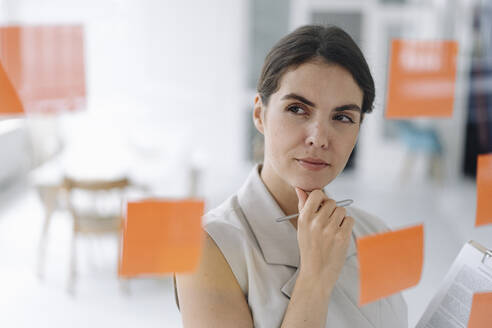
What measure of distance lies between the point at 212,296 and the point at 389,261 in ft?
0.84

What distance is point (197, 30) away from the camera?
4070 millimetres

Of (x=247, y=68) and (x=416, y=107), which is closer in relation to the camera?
(x=416, y=107)

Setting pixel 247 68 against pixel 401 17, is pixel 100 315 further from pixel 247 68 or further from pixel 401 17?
pixel 401 17

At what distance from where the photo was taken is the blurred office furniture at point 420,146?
172 inches

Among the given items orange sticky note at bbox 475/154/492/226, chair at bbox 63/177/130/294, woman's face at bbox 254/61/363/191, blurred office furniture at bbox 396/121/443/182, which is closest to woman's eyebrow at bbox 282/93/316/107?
woman's face at bbox 254/61/363/191

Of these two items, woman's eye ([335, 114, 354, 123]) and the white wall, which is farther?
the white wall

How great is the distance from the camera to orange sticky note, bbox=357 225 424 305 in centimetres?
72

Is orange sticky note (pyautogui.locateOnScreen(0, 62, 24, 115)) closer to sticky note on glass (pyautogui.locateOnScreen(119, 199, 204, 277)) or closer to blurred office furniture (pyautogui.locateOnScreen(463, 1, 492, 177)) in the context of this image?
sticky note on glass (pyautogui.locateOnScreen(119, 199, 204, 277))

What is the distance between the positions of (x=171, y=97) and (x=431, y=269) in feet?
8.55

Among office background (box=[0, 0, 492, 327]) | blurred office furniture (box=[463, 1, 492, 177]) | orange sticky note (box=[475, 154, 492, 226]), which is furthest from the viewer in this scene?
blurred office furniture (box=[463, 1, 492, 177])

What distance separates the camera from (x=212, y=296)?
2.27 feet

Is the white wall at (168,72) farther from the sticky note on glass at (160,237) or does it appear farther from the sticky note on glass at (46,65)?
the sticky note on glass at (160,237)

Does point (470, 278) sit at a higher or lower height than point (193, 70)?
lower

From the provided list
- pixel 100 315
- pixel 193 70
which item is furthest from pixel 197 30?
pixel 100 315
